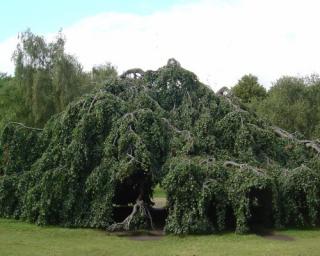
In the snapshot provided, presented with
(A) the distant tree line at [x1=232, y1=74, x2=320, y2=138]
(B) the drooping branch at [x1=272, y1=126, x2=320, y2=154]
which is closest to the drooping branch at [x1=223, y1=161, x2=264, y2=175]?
(B) the drooping branch at [x1=272, y1=126, x2=320, y2=154]

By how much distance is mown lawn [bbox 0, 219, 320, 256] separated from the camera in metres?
10.1

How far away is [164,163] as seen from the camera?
44.3 feet

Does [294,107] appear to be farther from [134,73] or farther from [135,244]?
[135,244]

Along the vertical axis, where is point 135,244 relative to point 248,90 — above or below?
below

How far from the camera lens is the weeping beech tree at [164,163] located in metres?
12.1

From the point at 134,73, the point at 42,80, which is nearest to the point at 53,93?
the point at 42,80

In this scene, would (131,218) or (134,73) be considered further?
(134,73)

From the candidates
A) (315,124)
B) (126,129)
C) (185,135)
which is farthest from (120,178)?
(315,124)

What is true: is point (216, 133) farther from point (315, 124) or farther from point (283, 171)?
point (315, 124)

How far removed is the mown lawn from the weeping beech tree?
1.49 ft

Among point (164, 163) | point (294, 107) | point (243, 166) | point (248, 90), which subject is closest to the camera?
point (243, 166)

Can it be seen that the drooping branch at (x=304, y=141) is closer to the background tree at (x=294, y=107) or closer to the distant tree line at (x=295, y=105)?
the distant tree line at (x=295, y=105)

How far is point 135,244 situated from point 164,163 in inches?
116

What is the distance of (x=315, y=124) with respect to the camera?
30766 mm
